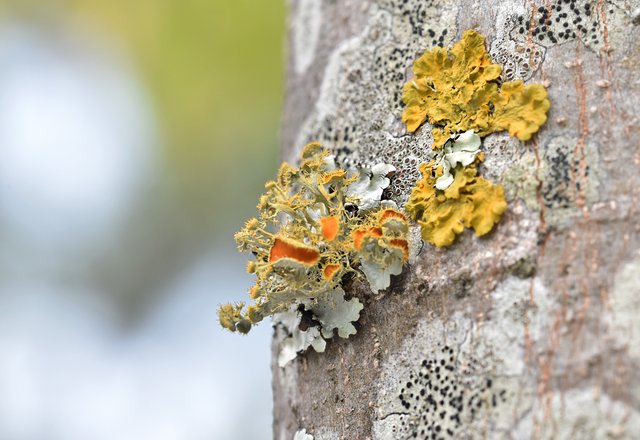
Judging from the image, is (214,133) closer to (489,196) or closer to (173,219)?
(173,219)

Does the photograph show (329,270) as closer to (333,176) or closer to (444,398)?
(333,176)

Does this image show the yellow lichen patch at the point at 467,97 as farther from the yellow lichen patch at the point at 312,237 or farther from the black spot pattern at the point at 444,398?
the black spot pattern at the point at 444,398

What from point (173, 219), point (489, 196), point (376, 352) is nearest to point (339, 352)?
point (376, 352)

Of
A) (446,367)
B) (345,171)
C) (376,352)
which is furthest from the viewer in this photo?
(345,171)

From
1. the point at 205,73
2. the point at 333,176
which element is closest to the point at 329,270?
the point at 333,176

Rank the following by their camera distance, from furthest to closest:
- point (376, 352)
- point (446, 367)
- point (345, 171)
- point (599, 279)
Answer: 1. point (345, 171)
2. point (376, 352)
3. point (446, 367)
4. point (599, 279)
